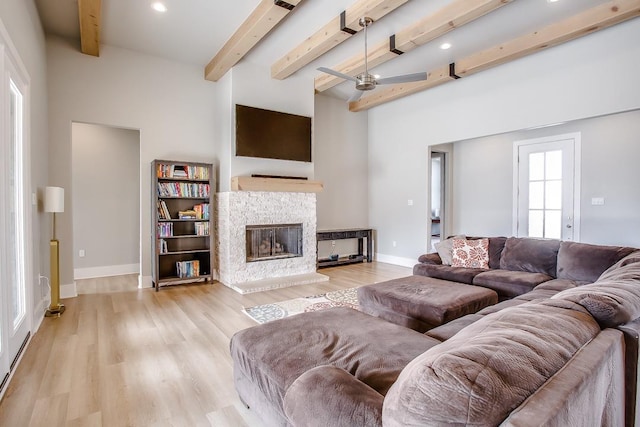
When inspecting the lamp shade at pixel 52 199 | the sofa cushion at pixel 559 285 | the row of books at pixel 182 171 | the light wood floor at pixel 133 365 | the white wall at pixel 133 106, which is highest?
the white wall at pixel 133 106

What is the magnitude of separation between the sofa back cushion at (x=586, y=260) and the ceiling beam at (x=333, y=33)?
9.54 ft

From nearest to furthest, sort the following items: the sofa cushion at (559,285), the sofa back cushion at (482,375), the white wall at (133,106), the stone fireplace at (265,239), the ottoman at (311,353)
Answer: the sofa back cushion at (482,375) → the ottoman at (311,353) → the sofa cushion at (559,285) → the white wall at (133,106) → the stone fireplace at (265,239)

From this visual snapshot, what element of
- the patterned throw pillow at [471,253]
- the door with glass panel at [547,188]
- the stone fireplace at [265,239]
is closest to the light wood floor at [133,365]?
the stone fireplace at [265,239]

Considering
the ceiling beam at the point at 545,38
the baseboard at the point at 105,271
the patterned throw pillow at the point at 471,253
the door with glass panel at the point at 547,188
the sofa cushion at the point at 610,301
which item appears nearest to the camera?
the sofa cushion at the point at 610,301

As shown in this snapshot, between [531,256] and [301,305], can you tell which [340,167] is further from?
[531,256]

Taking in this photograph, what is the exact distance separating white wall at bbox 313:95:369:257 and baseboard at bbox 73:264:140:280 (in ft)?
10.7

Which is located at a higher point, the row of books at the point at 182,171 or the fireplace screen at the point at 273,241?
the row of books at the point at 182,171

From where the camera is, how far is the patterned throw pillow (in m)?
3.98

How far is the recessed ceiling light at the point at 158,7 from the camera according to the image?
354 centimetres

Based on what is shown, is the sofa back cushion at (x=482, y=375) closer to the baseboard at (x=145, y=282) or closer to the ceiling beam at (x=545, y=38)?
the ceiling beam at (x=545, y=38)

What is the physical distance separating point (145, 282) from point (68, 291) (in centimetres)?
88

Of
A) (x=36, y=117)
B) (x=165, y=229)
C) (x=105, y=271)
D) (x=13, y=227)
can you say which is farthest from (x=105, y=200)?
(x=13, y=227)

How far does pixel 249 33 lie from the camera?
3.80 m

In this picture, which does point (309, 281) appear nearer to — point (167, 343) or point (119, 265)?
point (167, 343)
